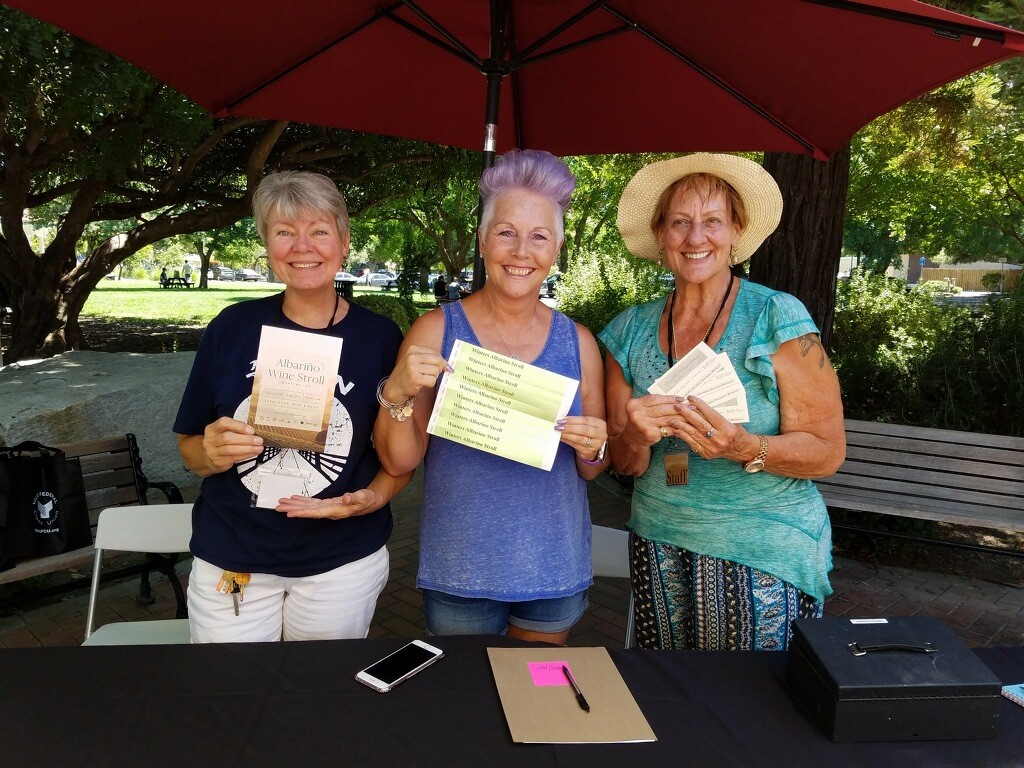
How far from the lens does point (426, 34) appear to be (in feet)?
8.02

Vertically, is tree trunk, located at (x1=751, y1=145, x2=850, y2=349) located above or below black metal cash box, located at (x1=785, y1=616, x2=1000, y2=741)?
above

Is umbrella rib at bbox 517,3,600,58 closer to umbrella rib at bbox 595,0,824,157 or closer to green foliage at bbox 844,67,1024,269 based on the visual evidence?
umbrella rib at bbox 595,0,824,157

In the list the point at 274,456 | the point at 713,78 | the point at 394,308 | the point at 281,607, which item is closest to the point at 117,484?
the point at 281,607

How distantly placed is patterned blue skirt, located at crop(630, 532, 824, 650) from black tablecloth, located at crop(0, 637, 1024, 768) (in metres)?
0.31

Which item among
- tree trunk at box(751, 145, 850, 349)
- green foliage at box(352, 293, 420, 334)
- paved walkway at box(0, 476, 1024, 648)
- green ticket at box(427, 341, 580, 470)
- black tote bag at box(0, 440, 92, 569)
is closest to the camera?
green ticket at box(427, 341, 580, 470)

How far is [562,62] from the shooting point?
9.09 ft

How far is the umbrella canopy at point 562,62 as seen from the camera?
6.66 feet

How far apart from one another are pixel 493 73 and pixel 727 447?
5.10ft

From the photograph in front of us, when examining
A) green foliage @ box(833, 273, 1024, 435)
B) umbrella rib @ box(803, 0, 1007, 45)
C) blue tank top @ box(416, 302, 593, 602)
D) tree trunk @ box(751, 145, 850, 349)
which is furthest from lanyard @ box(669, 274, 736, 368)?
green foliage @ box(833, 273, 1024, 435)

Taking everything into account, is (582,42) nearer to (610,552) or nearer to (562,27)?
(562,27)

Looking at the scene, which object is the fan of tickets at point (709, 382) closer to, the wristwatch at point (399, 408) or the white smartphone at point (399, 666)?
the wristwatch at point (399, 408)

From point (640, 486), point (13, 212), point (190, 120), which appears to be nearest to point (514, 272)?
point (640, 486)

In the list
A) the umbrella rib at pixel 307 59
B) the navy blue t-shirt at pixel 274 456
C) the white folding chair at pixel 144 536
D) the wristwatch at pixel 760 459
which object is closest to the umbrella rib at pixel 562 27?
the umbrella rib at pixel 307 59

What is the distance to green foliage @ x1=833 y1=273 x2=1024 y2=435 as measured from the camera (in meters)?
5.36
